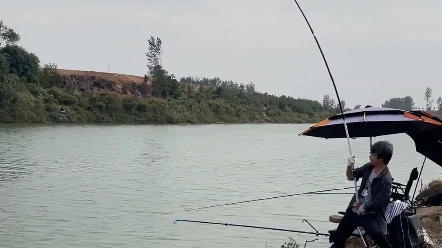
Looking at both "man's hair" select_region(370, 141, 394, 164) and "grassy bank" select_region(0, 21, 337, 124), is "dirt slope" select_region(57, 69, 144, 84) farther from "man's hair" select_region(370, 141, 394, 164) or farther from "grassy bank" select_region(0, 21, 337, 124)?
"man's hair" select_region(370, 141, 394, 164)

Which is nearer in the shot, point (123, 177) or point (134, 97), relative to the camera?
point (123, 177)

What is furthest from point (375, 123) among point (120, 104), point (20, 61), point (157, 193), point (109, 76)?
point (109, 76)

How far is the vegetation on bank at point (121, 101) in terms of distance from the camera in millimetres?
54562

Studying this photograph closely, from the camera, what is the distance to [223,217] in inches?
506

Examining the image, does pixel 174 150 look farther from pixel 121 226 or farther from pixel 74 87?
pixel 74 87

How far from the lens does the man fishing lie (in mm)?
5688

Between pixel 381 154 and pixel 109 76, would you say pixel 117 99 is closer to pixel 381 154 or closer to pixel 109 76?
pixel 109 76

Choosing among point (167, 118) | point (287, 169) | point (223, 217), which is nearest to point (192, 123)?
point (167, 118)

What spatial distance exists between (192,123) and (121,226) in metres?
57.2

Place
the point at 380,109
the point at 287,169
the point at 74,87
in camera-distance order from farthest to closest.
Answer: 1. the point at 74,87
2. the point at 287,169
3. the point at 380,109

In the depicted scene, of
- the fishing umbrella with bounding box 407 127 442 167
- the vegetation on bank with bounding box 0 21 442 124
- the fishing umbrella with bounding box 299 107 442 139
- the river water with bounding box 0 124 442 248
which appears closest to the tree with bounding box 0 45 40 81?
the vegetation on bank with bounding box 0 21 442 124

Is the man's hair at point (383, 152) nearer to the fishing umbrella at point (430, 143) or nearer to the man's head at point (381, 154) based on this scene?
the man's head at point (381, 154)

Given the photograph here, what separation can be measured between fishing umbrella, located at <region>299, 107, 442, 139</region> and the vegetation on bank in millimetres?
38582

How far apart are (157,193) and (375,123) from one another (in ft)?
34.3
